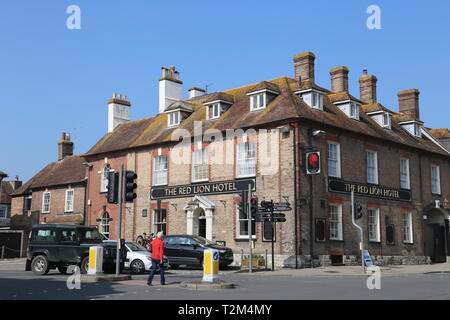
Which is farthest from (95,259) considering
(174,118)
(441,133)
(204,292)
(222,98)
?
(441,133)

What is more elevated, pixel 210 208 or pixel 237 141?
pixel 237 141

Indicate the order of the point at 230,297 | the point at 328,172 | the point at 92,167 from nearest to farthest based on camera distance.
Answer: the point at 230,297 → the point at 328,172 → the point at 92,167

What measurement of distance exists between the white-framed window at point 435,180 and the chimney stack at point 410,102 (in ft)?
15.5

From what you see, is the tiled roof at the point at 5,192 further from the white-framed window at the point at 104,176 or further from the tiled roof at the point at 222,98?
the tiled roof at the point at 222,98

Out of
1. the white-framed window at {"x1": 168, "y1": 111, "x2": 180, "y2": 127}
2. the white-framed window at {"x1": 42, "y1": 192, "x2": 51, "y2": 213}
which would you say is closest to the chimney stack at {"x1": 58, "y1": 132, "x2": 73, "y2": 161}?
the white-framed window at {"x1": 42, "y1": 192, "x2": 51, "y2": 213}

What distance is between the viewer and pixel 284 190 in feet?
86.1

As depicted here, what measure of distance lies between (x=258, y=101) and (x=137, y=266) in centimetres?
1206

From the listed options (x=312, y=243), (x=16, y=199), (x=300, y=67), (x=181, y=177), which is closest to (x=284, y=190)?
(x=312, y=243)

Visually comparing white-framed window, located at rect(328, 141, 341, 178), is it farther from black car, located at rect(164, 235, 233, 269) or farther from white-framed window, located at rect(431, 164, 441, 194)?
white-framed window, located at rect(431, 164, 441, 194)

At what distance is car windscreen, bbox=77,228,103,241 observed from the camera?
66.7 ft

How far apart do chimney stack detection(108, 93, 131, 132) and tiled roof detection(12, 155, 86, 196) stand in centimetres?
453

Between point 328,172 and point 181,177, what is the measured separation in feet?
28.6

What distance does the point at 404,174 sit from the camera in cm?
3294

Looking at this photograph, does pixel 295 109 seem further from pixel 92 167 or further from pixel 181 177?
pixel 92 167
